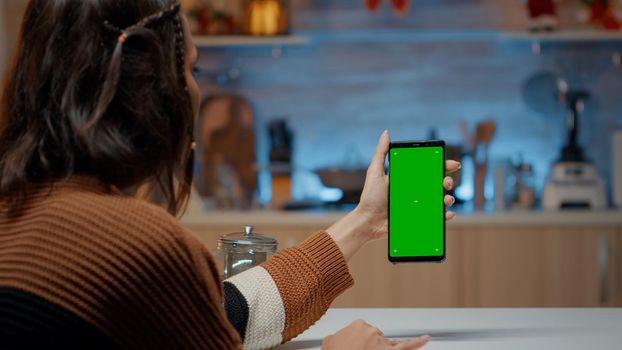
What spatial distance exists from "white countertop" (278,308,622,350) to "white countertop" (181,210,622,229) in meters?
1.76

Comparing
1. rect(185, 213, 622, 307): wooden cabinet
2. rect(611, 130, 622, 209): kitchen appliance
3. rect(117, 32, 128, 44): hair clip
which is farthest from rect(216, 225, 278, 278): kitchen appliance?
rect(611, 130, 622, 209): kitchen appliance

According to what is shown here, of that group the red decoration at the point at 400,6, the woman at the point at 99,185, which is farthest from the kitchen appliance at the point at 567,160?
the woman at the point at 99,185

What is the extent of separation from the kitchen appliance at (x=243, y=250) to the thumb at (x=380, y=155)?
0.73 ft

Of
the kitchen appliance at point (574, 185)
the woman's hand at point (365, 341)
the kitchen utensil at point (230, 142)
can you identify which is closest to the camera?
the woman's hand at point (365, 341)

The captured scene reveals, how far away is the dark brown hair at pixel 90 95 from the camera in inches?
44.6

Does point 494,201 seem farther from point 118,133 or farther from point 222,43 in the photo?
point 118,133

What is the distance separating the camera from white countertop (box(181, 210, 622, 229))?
3.59 metres

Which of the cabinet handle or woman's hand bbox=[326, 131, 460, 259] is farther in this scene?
the cabinet handle

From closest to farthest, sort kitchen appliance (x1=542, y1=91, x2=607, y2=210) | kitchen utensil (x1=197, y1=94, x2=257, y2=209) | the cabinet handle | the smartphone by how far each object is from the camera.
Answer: the smartphone < the cabinet handle < kitchen appliance (x1=542, y1=91, x2=607, y2=210) < kitchen utensil (x1=197, y1=94, x2=257, y2=209)

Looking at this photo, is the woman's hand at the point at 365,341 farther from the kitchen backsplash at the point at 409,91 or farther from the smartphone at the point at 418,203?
the kitchen backsplash at the point at 409,91

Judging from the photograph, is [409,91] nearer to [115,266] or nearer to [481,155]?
[481,155]

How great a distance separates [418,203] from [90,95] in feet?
2.30

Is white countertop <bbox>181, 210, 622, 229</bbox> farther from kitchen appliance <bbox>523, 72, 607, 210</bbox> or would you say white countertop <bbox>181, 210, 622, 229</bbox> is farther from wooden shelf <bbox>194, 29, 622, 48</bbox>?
wooden shelf <bbox>194, 29, 622, 48</bbox>

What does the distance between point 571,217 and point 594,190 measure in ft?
0.97
